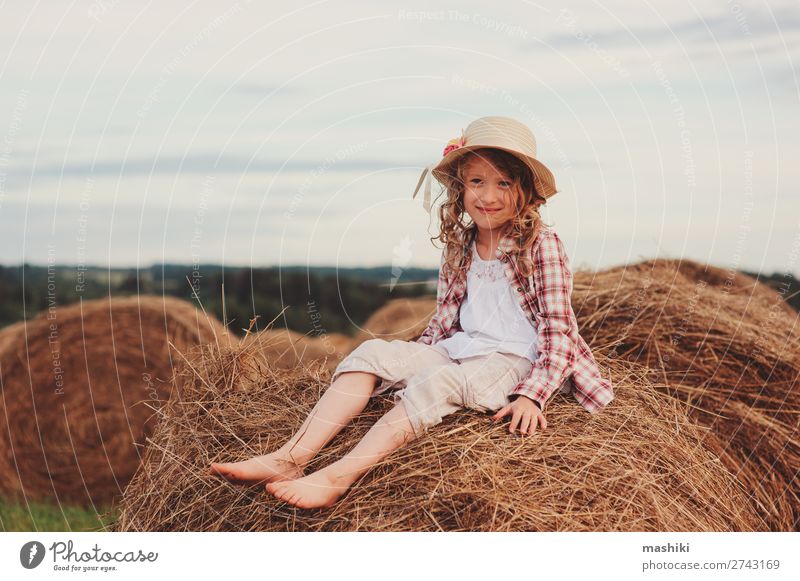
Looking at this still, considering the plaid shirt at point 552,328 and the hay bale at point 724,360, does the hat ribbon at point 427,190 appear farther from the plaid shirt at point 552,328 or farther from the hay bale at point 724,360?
the hay bale at point 724,360

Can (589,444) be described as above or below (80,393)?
above

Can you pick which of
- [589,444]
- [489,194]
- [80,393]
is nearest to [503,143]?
[489,194]

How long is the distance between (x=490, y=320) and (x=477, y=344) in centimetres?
12

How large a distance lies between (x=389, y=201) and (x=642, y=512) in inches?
70.3

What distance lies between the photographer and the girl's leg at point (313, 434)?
3055 mm

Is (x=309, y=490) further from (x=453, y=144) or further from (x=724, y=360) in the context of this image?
(x=724, y=360)

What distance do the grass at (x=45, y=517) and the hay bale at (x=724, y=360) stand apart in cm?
282

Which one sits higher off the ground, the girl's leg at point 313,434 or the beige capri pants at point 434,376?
the beige capri pants at point 434,376

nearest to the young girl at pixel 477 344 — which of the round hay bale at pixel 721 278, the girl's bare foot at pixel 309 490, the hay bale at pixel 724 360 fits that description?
the girl's bare foot at pixel 309 490

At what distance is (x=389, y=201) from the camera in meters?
4.07

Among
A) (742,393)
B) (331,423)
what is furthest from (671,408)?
(331,423)

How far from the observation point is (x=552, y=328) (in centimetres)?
335
